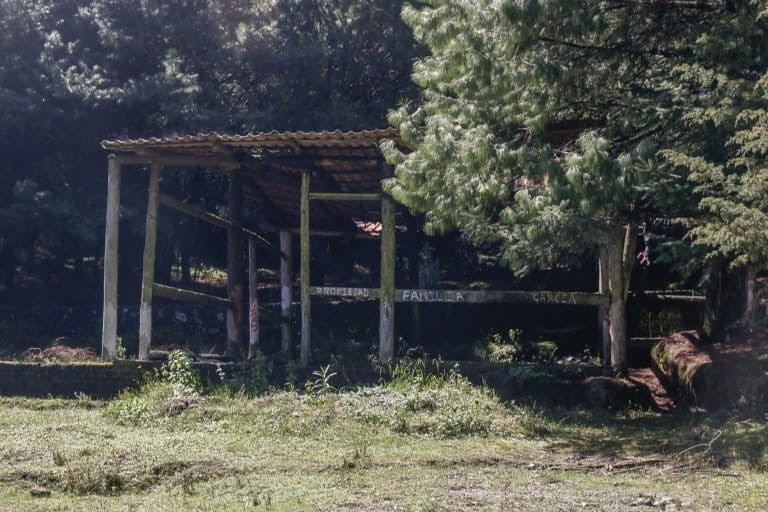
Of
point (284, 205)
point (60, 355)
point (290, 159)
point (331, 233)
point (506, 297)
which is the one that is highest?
point (290, 159)

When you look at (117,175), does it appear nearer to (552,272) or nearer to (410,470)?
(410,470)

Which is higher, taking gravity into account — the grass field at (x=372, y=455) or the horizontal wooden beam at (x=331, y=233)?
the horizontal wooden beam at (x=331, y=233)

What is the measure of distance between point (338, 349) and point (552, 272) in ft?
18.4

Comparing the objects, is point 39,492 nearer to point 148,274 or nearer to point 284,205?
point 148,274

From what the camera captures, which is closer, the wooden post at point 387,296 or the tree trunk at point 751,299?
the tree trunk at point 751,299

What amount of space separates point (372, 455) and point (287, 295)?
24.2 feet

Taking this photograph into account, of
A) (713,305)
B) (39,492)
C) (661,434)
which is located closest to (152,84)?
(713,305)

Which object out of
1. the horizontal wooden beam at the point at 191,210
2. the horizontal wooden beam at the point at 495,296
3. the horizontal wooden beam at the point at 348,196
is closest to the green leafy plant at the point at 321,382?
the horizontal wooden beam at the point at 495,296

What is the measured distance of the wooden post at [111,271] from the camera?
522 inches

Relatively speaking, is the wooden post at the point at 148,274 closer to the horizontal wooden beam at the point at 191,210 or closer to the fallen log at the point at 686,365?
the horizontal wooden beam at the point at 191,210

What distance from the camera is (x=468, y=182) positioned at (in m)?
9.88

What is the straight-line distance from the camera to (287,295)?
615 inches

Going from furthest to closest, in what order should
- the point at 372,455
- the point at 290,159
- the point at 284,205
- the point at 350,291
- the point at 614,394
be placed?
the point at 284,205, the point at 290,159, the point at 350,291, the point at 614,394, the point at 372,455

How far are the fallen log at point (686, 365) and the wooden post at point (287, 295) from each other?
557 centimetres
